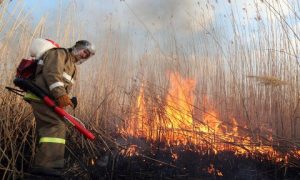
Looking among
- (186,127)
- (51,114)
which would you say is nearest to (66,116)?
(51,114)

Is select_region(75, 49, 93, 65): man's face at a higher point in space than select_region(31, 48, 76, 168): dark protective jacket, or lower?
higher

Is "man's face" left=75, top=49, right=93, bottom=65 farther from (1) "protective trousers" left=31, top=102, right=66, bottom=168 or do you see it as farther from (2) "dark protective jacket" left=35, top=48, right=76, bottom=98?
(1) "protective trousers" left=31, top=102, right=66, bottom=168

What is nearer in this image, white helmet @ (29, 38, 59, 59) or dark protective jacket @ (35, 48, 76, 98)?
dark protective jacket @ (35, 48, 76, 98)

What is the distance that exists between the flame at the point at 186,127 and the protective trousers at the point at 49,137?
4.54 ft

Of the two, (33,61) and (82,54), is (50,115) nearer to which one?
(33,61)

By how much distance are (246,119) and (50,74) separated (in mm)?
2459

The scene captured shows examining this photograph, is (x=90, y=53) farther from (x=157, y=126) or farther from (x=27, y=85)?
(x=157, y=126)

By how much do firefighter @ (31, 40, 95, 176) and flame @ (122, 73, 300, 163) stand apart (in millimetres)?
1386

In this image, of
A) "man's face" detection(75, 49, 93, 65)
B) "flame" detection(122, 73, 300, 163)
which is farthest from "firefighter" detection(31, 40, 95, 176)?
"flame" detection(122, 73, 300, 163)

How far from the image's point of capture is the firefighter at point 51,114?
3.08m

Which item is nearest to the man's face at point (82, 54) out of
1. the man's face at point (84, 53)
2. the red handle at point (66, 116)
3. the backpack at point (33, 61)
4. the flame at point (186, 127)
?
the man's face at point (84, 53)

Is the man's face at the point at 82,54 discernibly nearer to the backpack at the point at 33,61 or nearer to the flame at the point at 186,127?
the backpack at the point at 33,61

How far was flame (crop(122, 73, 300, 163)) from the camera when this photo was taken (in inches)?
156

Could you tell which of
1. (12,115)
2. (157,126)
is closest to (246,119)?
(157,126)
